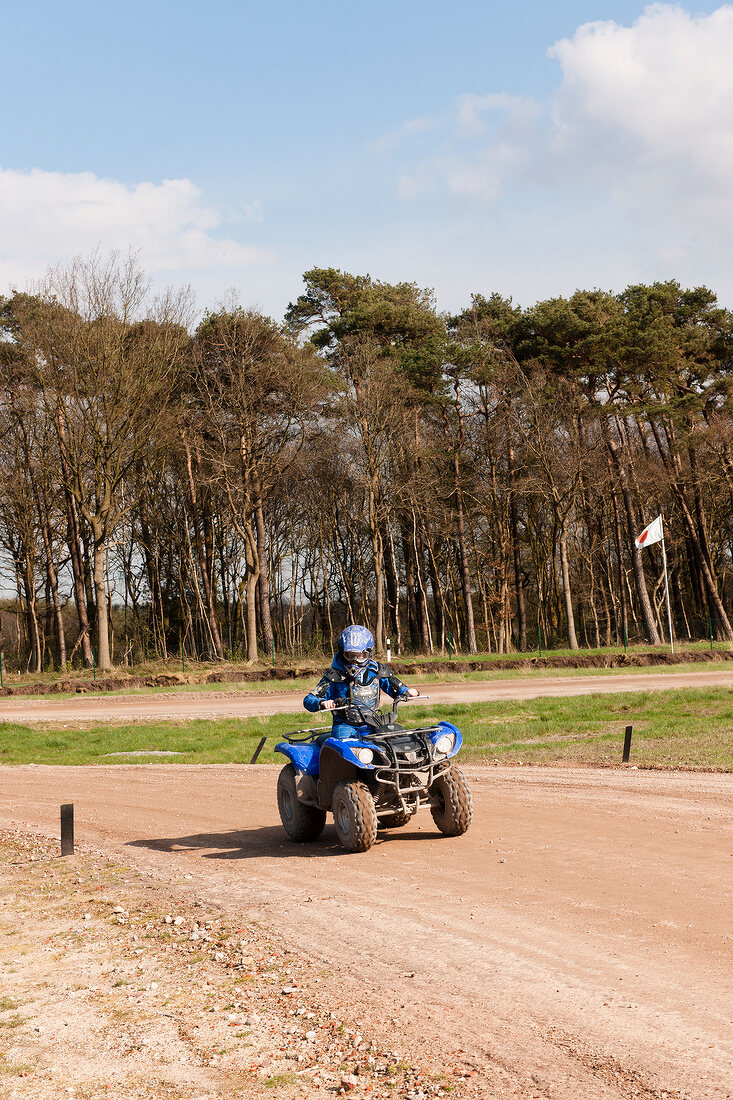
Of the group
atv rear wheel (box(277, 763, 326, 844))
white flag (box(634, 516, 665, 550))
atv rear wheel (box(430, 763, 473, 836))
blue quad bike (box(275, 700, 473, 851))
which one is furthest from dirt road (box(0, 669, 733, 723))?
blue quad bike (box(275, 700, 473, 851))

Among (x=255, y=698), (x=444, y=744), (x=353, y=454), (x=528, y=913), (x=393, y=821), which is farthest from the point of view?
(x=353, y=454)

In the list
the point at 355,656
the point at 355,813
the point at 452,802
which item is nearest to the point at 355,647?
the point at 355,656

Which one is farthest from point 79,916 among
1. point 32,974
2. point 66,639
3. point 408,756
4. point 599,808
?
point 66,639

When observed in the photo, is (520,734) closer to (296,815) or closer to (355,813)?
(296,815)

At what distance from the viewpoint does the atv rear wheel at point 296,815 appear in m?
10.6

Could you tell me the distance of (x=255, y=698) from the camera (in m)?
33.8

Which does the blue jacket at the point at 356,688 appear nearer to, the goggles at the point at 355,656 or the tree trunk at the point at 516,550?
the goggles at the point at 355,656

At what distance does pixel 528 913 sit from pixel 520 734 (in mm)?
12802

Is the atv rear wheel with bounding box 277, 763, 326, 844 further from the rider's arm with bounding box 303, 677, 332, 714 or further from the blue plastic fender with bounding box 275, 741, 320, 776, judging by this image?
the rider's arm with bounding box 303, 677, 332, 714

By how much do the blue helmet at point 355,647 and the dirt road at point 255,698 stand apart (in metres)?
17.5

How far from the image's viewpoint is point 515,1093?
4512mm

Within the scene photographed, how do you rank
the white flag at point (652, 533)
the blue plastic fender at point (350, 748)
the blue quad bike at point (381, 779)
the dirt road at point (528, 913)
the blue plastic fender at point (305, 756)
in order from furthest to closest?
the white flag at point (652, 533) < the blue plastic fender at point (305, 756) < the blue quad bike at point (381, 779) < the blue plastic fender at point (350, 748) < the dirt road at point (528, 913)

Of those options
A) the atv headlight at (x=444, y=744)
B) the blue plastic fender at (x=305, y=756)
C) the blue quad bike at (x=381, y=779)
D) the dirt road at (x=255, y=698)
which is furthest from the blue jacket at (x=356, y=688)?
the dirt road at (x=255, y=698)

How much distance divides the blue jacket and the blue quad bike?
16 cm
